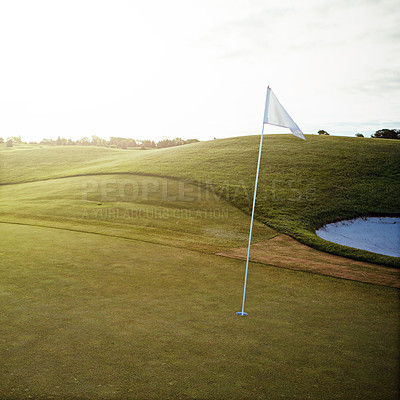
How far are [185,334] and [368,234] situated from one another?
1675 cm

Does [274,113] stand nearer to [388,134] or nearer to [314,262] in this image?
[314,262]

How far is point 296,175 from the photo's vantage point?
30078mm

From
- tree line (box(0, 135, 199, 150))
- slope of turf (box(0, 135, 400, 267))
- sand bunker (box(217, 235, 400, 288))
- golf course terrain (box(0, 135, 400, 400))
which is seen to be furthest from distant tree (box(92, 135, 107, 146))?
sand bunker (box(217, 235, 400, 288))

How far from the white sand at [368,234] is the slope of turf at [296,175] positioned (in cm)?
70

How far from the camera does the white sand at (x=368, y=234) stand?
17.7 m

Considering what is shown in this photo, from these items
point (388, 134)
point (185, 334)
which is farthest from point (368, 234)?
point (388, 134)

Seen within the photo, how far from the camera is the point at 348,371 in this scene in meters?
5.00

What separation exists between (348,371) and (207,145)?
145 feet

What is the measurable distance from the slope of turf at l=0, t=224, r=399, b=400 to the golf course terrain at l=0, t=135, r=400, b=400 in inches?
1.0

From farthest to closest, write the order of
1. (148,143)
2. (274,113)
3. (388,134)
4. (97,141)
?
(97,141) → (148,143) → (388,134) → (274,113)

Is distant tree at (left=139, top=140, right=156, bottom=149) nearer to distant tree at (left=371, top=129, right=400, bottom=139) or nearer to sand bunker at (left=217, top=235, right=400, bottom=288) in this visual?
distant tree at (left=371, top=129, right=400, bottom=139)

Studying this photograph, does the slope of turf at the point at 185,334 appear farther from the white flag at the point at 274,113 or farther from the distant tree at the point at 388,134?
the distant tree at the point at 388,134

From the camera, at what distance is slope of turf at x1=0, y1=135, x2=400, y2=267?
2172cm

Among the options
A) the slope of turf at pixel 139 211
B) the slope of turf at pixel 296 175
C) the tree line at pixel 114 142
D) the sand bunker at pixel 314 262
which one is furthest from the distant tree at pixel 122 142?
the sand bunker at pixel 314 262
